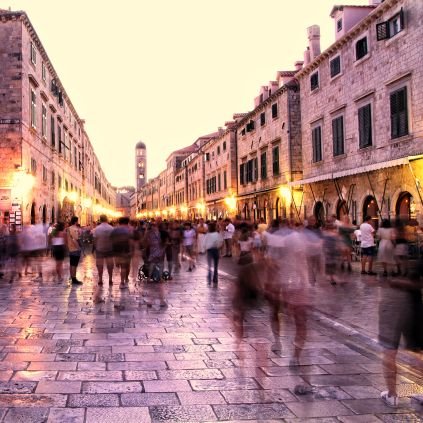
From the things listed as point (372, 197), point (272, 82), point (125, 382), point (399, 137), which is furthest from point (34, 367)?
point (272, 82)

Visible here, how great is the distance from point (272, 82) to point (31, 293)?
84.0ft

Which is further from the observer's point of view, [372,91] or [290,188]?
[290,188]

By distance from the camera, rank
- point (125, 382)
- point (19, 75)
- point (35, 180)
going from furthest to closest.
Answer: point (35, 180), point (19, 75), point (125, 382)

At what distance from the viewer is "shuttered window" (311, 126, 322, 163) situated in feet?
85.8

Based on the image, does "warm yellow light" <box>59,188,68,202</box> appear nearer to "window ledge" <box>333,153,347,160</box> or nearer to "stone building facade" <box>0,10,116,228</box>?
"stone building facade" <box>0,10,116,228</box>

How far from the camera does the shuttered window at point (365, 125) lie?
822 inches

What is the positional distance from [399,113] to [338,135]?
5249mm

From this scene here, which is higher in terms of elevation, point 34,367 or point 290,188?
point 290,188

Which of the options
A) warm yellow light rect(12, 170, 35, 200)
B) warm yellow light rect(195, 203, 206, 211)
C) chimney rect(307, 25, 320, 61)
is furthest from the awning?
warm yellow light rect(195, 203, 206, 211)

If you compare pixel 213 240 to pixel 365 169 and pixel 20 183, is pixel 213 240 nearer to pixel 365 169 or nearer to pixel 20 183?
pixel 365 169

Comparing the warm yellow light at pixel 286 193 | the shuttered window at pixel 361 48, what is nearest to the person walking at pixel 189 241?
the shuttered window at pixel 361 48

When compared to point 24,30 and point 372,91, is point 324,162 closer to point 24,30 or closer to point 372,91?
point 372,91

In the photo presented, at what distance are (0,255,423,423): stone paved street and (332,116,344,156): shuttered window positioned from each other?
45.3 feet

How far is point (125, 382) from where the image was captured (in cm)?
562
